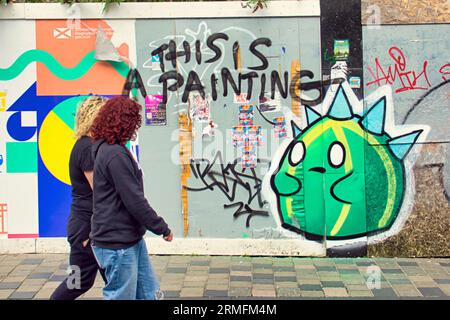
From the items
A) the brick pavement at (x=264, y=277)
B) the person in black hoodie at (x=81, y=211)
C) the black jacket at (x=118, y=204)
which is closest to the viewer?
the black jacket at (x=118, y=204)

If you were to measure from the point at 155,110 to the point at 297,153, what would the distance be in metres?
1.62

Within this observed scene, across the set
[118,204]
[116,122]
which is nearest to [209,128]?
[116,122]

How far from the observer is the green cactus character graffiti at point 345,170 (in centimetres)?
729

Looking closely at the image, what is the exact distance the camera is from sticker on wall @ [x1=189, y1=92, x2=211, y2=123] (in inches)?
290

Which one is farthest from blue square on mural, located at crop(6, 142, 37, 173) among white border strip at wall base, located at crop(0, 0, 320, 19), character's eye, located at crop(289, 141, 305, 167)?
character's eye, located at crop(289, 141, 305, 167)

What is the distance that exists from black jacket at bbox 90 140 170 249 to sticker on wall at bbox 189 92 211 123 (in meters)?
2.91

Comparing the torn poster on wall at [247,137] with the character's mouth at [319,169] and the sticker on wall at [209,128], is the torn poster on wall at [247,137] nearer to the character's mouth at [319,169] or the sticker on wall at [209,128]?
the sticker on wall at [209,128]

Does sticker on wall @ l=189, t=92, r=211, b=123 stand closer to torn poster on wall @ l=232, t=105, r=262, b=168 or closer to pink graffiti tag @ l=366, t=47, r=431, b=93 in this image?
torn poster on wall @ l=232, t=105, r=262, b=168

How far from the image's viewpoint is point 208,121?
7.38 meters

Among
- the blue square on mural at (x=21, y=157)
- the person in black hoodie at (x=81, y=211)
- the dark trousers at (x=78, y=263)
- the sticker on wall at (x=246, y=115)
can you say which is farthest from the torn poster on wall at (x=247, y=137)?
the dark trousers at (x=78, y=263)

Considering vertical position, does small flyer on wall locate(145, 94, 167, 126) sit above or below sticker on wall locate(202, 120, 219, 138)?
above

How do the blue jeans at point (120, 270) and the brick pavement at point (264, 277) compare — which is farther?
the brick pavement at point (264, 277)

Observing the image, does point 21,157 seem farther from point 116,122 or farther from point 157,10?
point 116,122
